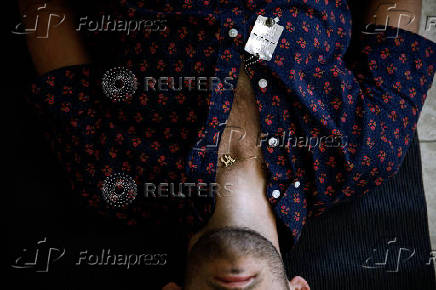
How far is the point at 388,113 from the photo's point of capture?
39.8 inches

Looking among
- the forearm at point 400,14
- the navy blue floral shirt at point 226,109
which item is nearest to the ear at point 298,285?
the navy blue floral shirt at point 226,109

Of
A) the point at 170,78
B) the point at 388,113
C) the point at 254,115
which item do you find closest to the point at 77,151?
the point at 170,78

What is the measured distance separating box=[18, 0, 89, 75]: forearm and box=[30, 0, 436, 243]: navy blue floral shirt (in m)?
0.06

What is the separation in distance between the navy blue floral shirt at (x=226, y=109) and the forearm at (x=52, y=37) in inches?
2.2

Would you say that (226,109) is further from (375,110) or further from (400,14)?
(400,14)

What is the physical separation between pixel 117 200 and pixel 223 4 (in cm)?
54

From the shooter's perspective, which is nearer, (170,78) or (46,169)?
(170,78)

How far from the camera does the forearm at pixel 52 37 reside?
1.00 meters

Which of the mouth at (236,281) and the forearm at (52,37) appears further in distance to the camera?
the forearm at (52,37)

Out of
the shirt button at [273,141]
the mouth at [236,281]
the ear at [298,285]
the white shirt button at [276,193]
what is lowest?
the ear at [298,285]

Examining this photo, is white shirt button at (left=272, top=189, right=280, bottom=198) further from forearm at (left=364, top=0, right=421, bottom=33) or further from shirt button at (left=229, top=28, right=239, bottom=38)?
forearm at (left=364, top=0, right=421, bottom=33)

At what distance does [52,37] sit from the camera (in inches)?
40.0

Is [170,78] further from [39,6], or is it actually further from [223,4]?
[39,6]

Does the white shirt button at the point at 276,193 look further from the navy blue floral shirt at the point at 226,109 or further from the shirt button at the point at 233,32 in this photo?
the shirt button at the point at 233,32
